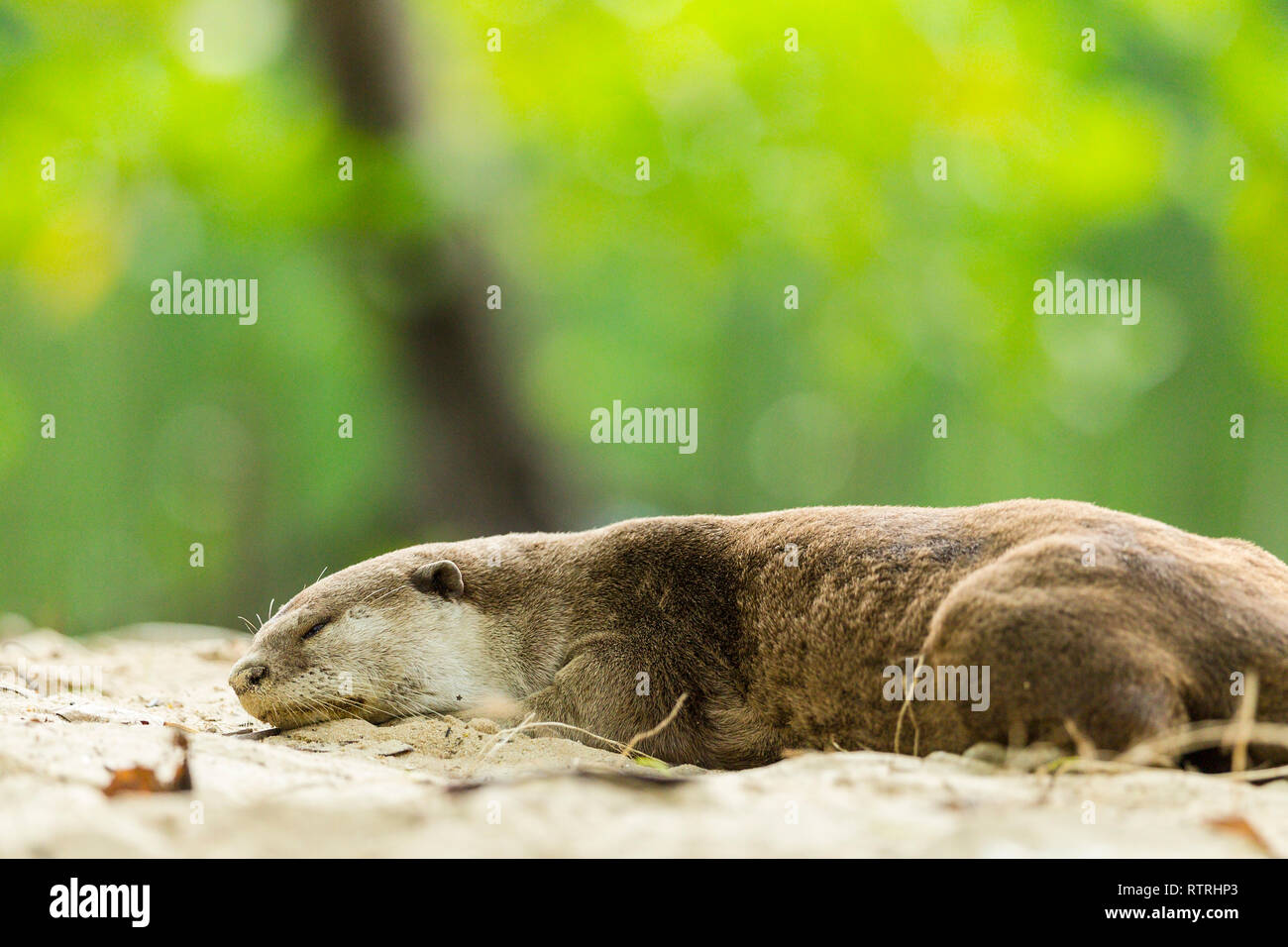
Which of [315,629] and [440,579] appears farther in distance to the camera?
[440,579]

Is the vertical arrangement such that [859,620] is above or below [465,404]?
below

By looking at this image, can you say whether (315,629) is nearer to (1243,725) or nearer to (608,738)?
(608,738)

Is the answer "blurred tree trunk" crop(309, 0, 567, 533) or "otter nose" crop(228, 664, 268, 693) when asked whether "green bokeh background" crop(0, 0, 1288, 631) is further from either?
"otter nose" crop(228, 664, 268, 693)

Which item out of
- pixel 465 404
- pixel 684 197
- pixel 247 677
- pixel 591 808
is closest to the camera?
pixel 591 808

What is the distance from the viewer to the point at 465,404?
1176cm

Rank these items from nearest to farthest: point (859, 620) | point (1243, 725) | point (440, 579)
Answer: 1. point (1243, 725)
2. point (859, 620)
3. point (440, 579)

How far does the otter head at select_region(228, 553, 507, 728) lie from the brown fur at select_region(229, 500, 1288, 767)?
3 centimetres

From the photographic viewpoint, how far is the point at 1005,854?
2.26 m

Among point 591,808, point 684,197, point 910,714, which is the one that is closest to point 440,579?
point 910,714

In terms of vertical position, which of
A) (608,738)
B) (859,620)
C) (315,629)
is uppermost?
(859,620)

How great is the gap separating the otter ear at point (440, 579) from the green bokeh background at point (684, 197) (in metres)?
5.86

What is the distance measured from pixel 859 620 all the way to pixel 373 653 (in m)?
2.18

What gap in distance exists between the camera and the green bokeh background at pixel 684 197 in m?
10.6
